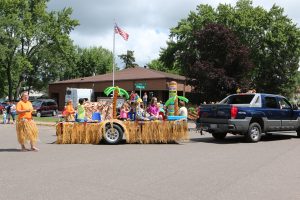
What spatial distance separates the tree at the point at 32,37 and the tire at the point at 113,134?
44.3m

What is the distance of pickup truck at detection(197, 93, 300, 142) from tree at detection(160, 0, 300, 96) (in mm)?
29673

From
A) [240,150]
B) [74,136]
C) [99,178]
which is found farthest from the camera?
[74,136]

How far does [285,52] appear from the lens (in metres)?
49.2

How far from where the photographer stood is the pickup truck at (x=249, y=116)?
1592cm

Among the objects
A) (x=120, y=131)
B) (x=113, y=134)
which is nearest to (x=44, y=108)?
→ (x=113, y=134)

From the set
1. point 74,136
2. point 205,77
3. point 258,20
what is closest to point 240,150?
point 74,136

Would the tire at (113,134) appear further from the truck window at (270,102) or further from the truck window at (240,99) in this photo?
the truck window at (270,102)

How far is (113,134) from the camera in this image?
15.0 metres

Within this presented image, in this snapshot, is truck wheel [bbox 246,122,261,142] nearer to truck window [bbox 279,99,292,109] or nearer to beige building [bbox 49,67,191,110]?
truck window [bbox 279,99,292,109]

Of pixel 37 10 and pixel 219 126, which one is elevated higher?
pixel 37 10

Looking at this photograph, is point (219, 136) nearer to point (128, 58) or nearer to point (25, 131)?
point (25, 131)

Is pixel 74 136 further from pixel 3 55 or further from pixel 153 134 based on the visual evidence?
pixel 3 55

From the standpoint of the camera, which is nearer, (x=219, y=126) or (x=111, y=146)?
(x=111, y=146)

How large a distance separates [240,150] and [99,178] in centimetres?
647
